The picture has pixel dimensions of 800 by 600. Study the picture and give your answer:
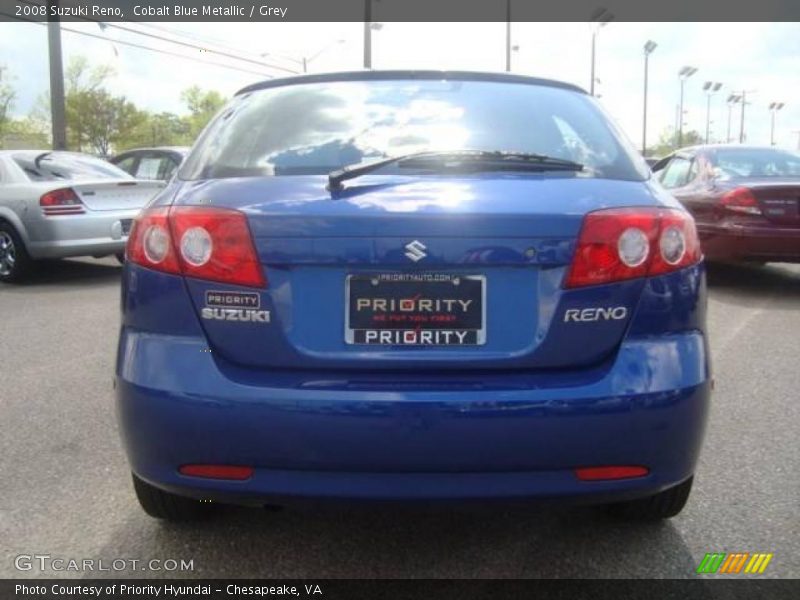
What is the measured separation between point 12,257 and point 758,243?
7671mm

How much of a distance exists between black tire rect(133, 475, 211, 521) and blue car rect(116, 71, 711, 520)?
0.33m

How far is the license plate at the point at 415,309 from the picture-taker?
2.08 metres

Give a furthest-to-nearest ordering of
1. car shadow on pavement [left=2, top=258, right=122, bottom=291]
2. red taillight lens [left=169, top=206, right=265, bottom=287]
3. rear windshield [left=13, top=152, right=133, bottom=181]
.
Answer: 1. rear windshield [left=13, top=152, right=133, bottom=181]
2. car shadow on pavement [left=2, top=258, right=122, bottom=291]
3. red taillight lens [left=169, top=206, right=265, bottom=287]

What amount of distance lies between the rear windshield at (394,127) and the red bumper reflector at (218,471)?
2.85 ft

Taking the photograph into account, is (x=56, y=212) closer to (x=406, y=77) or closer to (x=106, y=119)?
(x=406, y=77)

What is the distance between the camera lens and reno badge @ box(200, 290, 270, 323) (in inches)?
82.7

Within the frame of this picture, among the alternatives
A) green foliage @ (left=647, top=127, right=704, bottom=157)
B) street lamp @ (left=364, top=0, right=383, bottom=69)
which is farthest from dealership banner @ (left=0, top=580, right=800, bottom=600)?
green foliage @ (left=647, top=127, right=704, bottom=157)

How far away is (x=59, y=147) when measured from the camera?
1800 centimetres

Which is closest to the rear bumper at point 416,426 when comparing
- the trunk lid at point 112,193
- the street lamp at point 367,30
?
the trunk lid at point 112,193

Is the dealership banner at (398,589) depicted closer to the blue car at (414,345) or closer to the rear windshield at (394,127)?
the blue car at (414,345)

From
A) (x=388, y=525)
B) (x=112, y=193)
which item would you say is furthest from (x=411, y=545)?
(x=112, y=193)

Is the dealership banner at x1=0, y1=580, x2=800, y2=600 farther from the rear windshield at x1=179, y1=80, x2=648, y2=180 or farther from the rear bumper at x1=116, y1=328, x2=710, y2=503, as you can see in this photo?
the rear windshield at x1=179, y1=80, x2=648, y2=180

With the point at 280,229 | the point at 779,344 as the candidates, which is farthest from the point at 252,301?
the point at 779,344

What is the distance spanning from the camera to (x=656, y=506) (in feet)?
8.54
